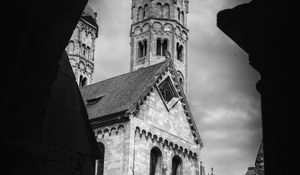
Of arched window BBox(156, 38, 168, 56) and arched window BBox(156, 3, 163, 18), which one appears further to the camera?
arched window BBox(156, 3, 163, 18)

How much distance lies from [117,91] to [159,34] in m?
27.4

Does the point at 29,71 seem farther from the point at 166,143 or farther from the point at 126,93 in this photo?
the point at 126,93

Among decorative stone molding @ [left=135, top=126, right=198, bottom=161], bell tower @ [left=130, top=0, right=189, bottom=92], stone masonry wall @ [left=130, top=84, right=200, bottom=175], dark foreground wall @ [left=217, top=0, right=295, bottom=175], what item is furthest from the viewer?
bell tower @ [left=130, top=0, right=189, bottom=92]

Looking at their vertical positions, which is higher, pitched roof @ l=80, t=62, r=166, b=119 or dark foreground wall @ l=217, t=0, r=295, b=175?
pitched roof @ l=80, t=62, r=166, b=119

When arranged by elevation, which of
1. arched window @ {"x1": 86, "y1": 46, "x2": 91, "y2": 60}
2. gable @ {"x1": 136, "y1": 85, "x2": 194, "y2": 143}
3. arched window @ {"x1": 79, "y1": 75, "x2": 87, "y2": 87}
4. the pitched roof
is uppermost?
arched window @ {"x1": 86, "y1": 46, "x2": 91, "y2": 60}

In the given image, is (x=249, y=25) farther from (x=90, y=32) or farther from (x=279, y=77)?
(x=90, y=32)

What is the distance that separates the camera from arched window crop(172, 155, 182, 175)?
3324 centimetres

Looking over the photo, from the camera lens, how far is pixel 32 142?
316 inches

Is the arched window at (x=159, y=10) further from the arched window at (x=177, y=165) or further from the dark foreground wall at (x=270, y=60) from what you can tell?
the dark foreground wall at (x=270, y=60)

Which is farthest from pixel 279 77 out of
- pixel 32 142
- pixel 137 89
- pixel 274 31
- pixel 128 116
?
pixel 137 89

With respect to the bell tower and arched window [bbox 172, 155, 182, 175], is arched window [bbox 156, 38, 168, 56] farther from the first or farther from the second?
arched window [bbox 172, 155, 182, 175]

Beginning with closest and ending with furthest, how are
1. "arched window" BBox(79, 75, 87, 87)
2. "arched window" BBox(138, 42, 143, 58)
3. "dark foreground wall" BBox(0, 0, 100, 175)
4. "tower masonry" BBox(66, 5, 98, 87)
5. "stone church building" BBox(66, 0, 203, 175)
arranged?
"dark foreground wall" BBox(0, 0, 100, 175) < "stone church building" BBox(66, 0, 203, 175) < "arched window" BBox(79, 75, 87, 87) < "tower masonry" BBox(66, 5, 98, 87) < "arched window" BBox(138, 42, 143, 58)

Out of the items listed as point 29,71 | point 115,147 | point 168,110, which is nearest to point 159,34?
point 168,110

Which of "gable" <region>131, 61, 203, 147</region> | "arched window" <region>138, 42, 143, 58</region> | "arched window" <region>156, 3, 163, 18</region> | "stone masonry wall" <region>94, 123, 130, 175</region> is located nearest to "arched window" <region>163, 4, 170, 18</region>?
"arched window" <region>156, 3, 163, 18</region>
